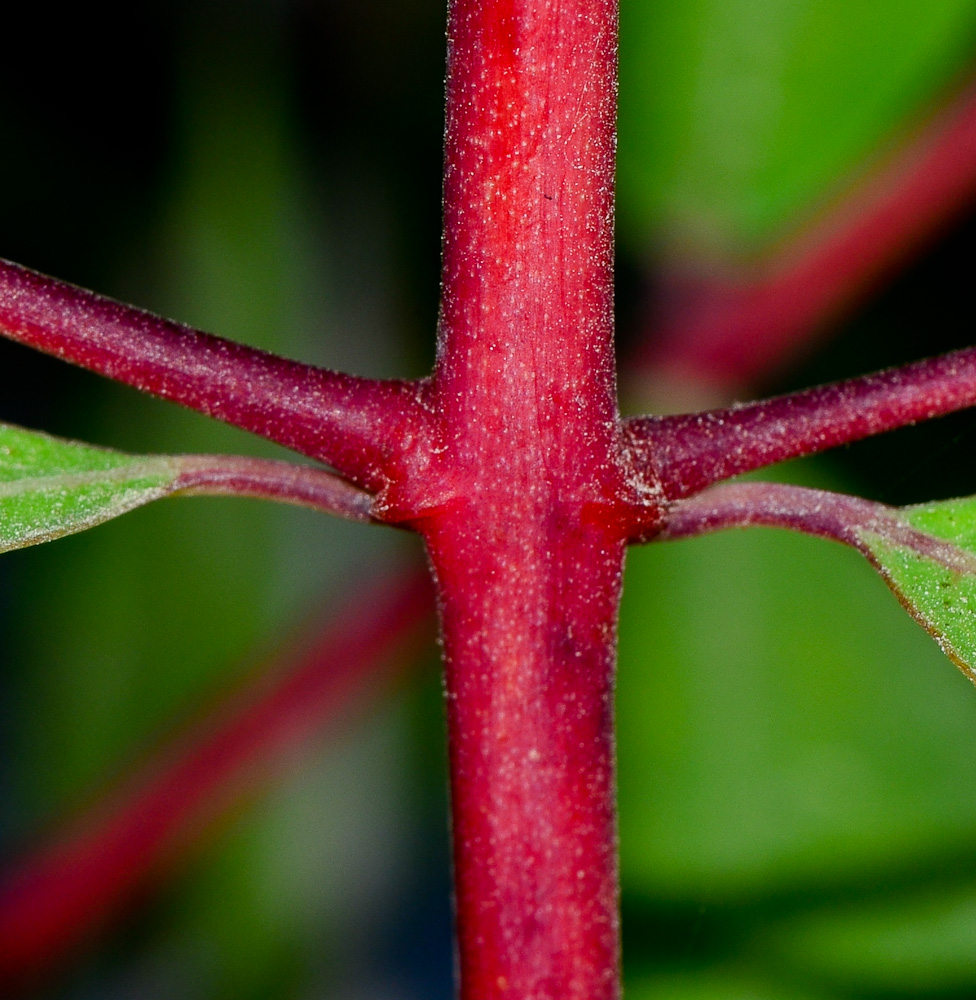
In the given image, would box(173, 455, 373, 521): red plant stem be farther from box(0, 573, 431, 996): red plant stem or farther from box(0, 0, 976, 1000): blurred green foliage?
box(0, 573, 431, 996): red plant stem

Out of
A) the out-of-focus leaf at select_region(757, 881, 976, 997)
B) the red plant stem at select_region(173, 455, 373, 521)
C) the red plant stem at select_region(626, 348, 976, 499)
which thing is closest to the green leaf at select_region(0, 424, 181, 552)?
the red plant stem at select_region(173, 455, 373, 521)

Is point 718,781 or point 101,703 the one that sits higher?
point 101,703

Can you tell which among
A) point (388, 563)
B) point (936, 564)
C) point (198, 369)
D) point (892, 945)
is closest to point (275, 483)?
point (198, 369)

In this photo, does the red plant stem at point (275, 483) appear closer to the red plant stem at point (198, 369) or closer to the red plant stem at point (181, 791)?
the red plant stem at point (198, 369)

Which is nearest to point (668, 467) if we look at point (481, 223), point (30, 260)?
point (481, 223)

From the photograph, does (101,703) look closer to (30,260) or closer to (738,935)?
(30,260)
